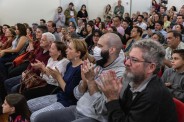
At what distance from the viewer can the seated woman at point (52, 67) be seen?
2.98 metres

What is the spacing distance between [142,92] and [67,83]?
3.77 ft

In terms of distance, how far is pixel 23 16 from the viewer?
9.76 metres

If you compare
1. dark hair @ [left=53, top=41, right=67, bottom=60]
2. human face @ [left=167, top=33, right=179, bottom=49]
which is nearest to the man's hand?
dark hair @ [left=53, top=41, right=67, bottom=60]

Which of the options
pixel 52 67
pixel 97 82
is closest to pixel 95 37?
pixel 52 67

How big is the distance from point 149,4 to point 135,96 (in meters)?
10.3

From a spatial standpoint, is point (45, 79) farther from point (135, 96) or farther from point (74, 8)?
point (74, 8)

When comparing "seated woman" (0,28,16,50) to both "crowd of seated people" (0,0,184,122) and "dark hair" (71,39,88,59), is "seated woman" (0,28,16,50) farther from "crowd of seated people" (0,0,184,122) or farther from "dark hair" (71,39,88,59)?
"dark hair" (71,39,88,59)

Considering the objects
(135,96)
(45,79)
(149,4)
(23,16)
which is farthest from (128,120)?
(149,4)

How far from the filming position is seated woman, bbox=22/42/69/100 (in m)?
2.98

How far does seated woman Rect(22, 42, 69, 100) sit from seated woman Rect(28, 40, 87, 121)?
166 mm

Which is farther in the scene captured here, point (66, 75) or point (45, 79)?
point (45, 79)

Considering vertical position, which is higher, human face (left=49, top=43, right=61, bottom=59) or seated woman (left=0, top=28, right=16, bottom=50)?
human face (left=49, top=43, right=61, bottom=59)

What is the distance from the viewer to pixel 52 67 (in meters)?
3.09

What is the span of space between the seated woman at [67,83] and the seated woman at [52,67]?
0.55ft
